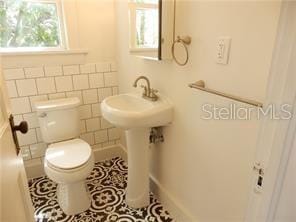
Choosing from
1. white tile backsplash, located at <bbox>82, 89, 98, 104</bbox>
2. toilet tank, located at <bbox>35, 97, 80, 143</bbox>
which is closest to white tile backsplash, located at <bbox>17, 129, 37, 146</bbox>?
toilet tank, located at <bbox>35, 97, 80, 143</bbox>

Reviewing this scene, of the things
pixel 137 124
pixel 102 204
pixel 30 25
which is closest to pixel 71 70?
pixel 30 25

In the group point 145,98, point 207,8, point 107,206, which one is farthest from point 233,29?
point 107,206

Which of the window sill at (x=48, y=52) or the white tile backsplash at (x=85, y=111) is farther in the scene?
the white tile backsplash at (x=85, y=111)

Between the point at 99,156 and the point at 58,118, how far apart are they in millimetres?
719

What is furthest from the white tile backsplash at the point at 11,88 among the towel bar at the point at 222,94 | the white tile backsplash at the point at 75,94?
the towel bar at the point at 222,94

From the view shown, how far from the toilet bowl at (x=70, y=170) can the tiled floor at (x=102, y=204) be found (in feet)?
0.24

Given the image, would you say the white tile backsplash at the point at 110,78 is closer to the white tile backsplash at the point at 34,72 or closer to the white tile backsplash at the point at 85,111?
the white tile backsplash at the point at 85,111

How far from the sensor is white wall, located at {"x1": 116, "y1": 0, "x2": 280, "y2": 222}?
0.93 metres

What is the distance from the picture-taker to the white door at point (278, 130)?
60 centimetres

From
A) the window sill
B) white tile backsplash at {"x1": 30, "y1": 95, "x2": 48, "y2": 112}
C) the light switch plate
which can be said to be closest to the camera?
the light switch plate

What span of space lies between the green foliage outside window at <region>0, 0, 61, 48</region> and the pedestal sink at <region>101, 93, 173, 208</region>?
871 mm

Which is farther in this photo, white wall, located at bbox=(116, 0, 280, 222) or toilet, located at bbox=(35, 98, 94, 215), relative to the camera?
toilet, located at bbox=(35, 98, 94, 215)

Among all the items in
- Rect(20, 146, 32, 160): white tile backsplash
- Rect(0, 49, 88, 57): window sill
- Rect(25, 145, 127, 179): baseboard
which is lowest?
Rect(25, 145, 127, 179): baseboard

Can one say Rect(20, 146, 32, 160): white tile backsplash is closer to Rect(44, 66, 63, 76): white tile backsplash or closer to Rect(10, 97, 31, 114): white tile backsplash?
Rect(10, 97, 31, 114): white tile backsplash
